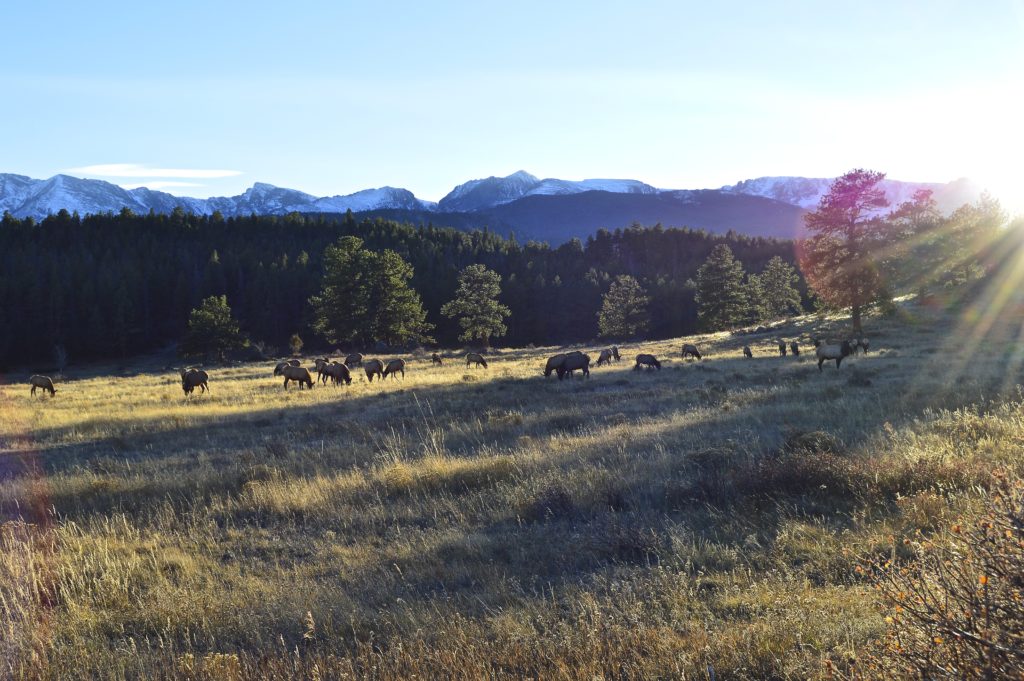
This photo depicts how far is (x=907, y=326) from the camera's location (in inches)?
1606

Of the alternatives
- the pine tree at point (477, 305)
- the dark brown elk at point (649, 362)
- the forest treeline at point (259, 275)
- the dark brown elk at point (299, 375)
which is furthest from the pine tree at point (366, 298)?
the dark brown elk at point (649, 362)

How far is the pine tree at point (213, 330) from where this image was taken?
54.4 meters

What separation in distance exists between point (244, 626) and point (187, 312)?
300 feet

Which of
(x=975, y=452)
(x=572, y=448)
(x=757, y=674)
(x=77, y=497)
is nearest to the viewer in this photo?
(x=757, y=674)

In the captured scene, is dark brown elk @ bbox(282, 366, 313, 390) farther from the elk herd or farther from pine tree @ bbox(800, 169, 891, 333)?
pine tree @ bbox(800, 169, 891, 333)

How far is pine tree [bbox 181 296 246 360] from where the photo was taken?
54438 mm

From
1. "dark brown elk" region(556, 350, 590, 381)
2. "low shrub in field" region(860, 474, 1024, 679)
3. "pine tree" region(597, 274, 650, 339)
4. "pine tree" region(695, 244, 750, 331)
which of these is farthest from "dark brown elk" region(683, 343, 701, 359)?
"pine tree" region(597, 274, 650, 339)

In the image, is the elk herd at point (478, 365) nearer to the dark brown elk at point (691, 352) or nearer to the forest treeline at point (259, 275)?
the dark brown elk at point (691, 352)

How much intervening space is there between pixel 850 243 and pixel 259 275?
3032 inches

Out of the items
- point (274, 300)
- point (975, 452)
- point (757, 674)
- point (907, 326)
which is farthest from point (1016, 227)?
point (274, 300)

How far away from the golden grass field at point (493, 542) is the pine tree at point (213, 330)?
45562mm

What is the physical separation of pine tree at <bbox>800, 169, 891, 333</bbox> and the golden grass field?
27223 mm

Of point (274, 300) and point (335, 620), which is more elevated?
point (274, 300)

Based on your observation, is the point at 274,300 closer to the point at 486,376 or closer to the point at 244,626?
the point at 486,376
